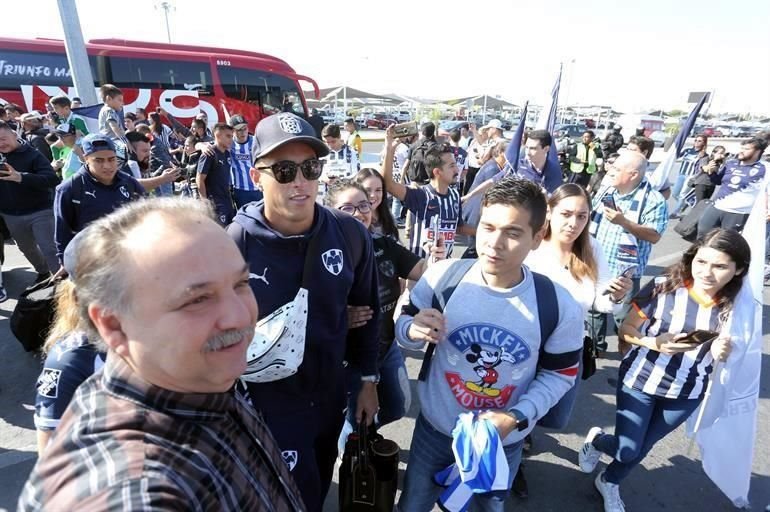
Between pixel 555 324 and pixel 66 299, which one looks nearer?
pixel 66 299

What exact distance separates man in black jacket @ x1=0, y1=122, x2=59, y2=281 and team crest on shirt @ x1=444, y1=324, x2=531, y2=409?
4.60 m

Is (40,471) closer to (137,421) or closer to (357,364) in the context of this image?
(137,421)

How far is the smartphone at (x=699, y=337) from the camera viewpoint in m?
2.01

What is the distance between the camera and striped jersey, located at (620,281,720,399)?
2.19 meters

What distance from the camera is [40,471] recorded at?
0.76 meters

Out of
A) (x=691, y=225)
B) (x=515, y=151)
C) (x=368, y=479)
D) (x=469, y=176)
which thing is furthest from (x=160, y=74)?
(x=368, y=479)

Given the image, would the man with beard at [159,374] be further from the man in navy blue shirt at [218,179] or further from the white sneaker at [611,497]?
the man in navy blue shirt at [218,179]

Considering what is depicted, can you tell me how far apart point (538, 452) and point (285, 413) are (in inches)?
78.9

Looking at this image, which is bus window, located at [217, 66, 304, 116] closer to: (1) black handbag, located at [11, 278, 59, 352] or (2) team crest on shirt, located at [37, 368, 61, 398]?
(1) black handbag, located at [11, 278, 59, 352]

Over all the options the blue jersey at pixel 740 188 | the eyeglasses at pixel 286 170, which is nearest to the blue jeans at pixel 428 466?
the eyeglasses at pixel 286 170

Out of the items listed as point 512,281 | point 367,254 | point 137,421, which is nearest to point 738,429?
point 512,281

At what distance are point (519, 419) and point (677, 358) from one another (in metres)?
1.24

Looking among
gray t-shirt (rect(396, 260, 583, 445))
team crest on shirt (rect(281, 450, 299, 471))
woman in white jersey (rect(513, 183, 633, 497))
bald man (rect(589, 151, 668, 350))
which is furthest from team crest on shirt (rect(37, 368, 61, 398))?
bald man (rect(589, 151, 668, 350))

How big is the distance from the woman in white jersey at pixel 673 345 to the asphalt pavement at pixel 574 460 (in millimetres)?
285
